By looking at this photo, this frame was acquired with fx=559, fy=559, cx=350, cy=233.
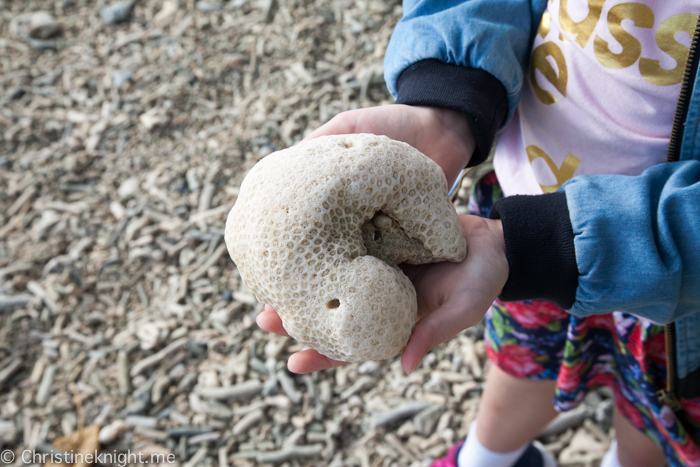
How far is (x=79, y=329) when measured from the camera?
2.23 m

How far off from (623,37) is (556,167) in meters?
0.31

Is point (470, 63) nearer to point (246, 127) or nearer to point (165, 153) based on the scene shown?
point (246, 127)

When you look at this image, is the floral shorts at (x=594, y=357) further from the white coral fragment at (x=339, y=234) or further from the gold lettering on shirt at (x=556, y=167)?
the white coral fragment at (x=339, y=234)

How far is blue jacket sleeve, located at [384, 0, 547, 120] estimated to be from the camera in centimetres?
121

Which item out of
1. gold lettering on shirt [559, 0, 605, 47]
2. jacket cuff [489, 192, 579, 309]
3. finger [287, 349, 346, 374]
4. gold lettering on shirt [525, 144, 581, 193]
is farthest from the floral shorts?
finger [287, 349, 346, 374]

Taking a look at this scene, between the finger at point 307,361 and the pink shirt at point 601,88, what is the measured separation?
636 mm

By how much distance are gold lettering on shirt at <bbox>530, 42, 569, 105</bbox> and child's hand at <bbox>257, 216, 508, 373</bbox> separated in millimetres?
321

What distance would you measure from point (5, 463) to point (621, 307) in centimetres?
203

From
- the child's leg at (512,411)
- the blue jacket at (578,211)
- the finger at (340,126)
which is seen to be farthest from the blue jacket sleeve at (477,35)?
the child's leg at (512,411)

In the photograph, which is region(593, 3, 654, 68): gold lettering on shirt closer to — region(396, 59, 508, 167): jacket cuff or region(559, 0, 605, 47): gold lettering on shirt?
region(559, 0, 605, 47): gold lettering on shirt

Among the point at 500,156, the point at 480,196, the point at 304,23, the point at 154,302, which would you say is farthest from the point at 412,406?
the point at 304,23

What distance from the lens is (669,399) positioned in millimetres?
1274

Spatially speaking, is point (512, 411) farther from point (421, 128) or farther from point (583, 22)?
point (583, 22)

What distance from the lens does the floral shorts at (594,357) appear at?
4.26ft
